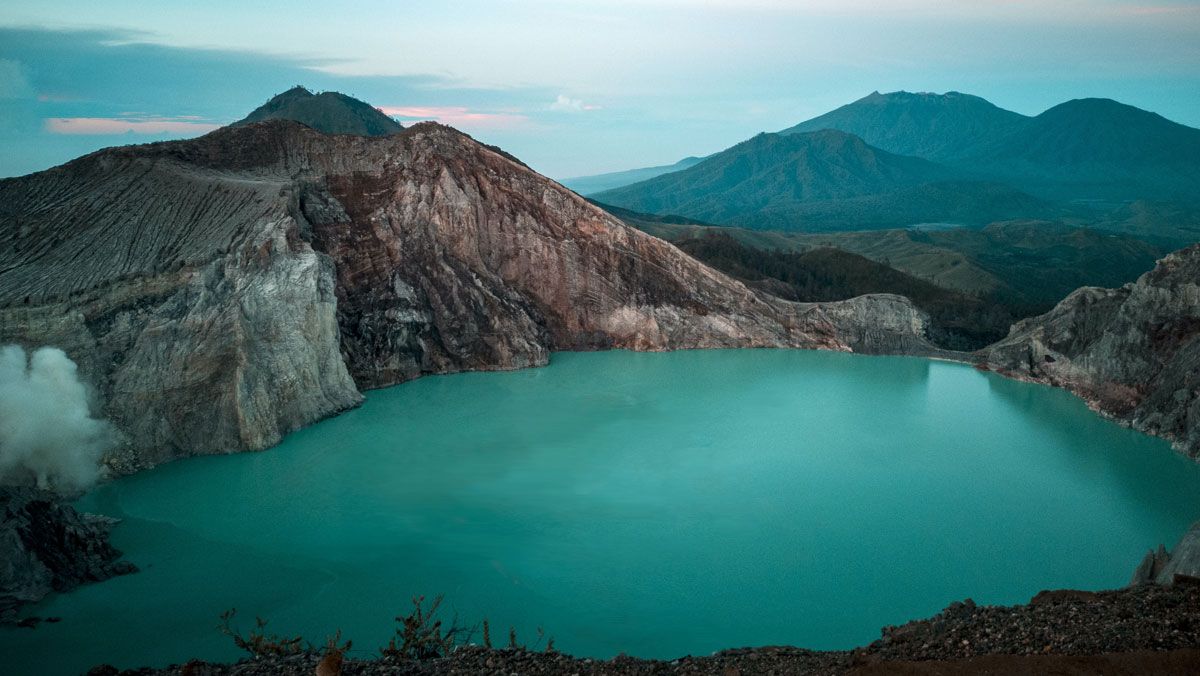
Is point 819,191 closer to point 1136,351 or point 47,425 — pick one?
point 1136,351

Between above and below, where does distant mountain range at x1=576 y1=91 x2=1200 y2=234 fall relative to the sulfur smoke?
above

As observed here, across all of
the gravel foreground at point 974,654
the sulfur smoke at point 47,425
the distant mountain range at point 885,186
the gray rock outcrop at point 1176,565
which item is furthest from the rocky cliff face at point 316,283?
the distant mountain range at point 885,186

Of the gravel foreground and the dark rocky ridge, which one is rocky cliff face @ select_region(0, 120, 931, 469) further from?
the gravel foreground

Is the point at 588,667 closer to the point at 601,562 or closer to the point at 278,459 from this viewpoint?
the point at 601,562

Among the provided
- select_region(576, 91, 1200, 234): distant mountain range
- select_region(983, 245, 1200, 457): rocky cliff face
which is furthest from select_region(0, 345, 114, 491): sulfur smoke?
select_region(576, 91, 1200, 234): distant mountain range

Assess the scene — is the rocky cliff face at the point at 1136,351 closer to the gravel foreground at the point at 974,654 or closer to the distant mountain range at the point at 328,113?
the gravel foreground at the point at 974,654

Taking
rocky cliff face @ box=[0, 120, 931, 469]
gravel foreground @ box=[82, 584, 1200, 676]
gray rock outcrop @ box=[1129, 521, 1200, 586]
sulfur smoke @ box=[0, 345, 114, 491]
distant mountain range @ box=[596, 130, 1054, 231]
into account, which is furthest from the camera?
distant mountain range @ box=[596, 130, 1054, 231]

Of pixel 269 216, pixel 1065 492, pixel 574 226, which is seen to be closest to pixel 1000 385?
pixel 1065 492
